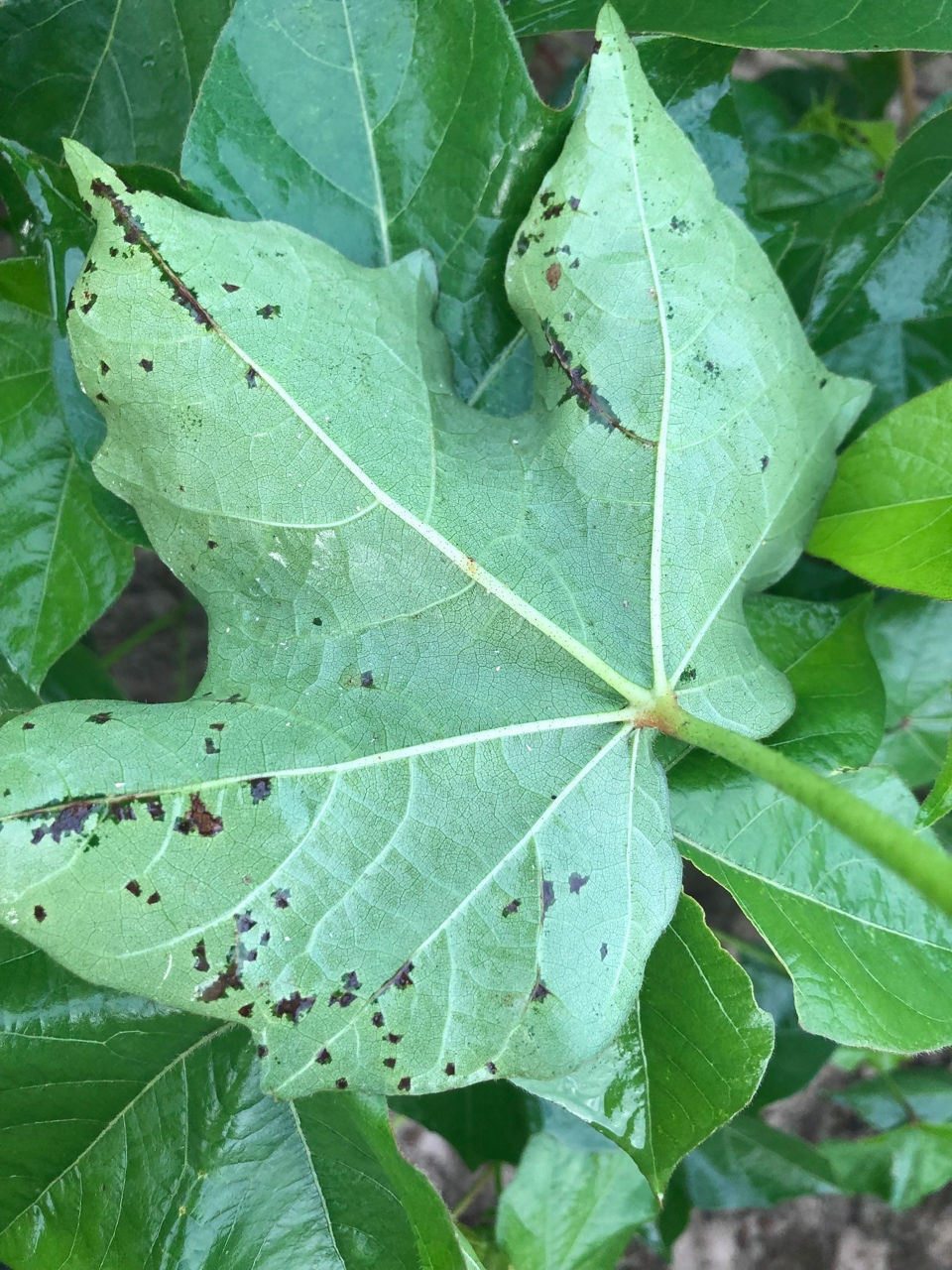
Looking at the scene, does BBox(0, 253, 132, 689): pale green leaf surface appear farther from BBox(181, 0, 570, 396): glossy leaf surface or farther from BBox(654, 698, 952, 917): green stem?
BBox(654, 698, 952, 917): green stem

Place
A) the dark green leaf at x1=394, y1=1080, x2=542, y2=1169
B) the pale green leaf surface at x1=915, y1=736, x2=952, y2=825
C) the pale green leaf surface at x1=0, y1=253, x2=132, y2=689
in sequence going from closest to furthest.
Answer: the pale green leaf surface at x1=915, y1=736, x2=952, y2=825 → the pale green leaf surface at x1=0, y1=253, x2=132, y2=689 → the dark green leaf at x1=394, y1=1080, x2=542, y2=1169

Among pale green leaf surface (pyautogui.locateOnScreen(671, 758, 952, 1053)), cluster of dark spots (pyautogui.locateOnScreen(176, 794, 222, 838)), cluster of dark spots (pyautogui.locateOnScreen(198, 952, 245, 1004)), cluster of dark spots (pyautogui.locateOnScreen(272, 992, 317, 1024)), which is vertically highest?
cluster of dark spots (pyautogui.locateOnScreen(176, 794, 222, 838))

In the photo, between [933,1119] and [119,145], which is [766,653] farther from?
[933,1119]

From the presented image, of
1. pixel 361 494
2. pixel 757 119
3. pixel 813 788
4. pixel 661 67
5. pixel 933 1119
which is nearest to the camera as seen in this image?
pixel 813 788

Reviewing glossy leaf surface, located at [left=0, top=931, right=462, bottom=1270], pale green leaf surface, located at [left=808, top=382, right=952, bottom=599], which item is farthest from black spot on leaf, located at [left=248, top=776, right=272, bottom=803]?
pale green leaf surface, located at [left=808, top=382, right=952, bottom=599]

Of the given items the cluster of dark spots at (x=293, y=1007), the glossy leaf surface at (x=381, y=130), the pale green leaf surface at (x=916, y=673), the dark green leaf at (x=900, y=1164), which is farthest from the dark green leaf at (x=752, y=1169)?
the glossy leaf surface at (x=381, y=130)

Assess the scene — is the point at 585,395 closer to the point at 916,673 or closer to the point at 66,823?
the point at 66,823

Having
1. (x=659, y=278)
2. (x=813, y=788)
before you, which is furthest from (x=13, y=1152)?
(x=659, y=278)
